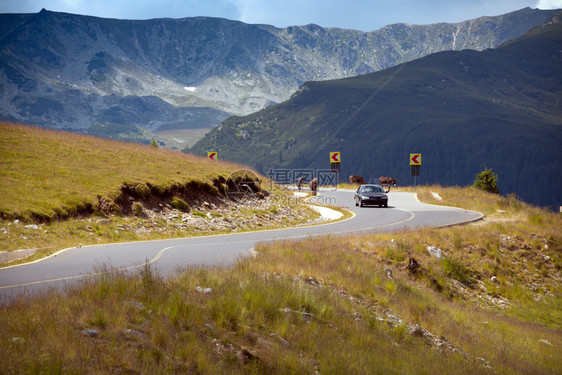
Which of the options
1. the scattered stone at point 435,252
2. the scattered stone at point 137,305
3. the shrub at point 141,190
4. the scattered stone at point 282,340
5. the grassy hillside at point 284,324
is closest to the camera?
the grassy hillside at point 284,324

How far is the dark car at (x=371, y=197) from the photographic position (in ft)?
116

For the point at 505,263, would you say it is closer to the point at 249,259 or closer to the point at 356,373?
the point at 249,259

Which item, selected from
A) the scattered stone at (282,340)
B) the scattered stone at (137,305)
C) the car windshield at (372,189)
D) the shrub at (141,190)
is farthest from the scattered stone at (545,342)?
the car windshield at (372,189)

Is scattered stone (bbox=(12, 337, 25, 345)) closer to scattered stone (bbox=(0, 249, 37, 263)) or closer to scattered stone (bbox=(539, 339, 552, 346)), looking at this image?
scattered stone (bbox=(0, 249, 37, 263))

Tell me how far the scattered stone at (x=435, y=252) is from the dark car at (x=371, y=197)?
16.0m

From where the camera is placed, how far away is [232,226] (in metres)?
24.1

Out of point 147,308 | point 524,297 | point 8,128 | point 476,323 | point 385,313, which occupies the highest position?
point 8,128

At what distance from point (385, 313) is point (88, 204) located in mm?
14383

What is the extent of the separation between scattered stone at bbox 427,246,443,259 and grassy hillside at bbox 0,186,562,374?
5.28 ft

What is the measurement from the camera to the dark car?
35.4m

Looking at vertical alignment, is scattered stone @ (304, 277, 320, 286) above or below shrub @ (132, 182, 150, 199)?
below

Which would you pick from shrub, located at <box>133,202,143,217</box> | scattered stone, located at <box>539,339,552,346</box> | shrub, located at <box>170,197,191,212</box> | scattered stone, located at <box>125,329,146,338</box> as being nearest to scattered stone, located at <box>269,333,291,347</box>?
scattered stone, located at <box>125,329,146,338</box>

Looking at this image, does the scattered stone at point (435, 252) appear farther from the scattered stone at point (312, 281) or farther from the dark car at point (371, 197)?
the dark car at point (371, 197)

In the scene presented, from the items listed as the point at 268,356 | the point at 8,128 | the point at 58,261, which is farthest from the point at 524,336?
the point at 8,128
